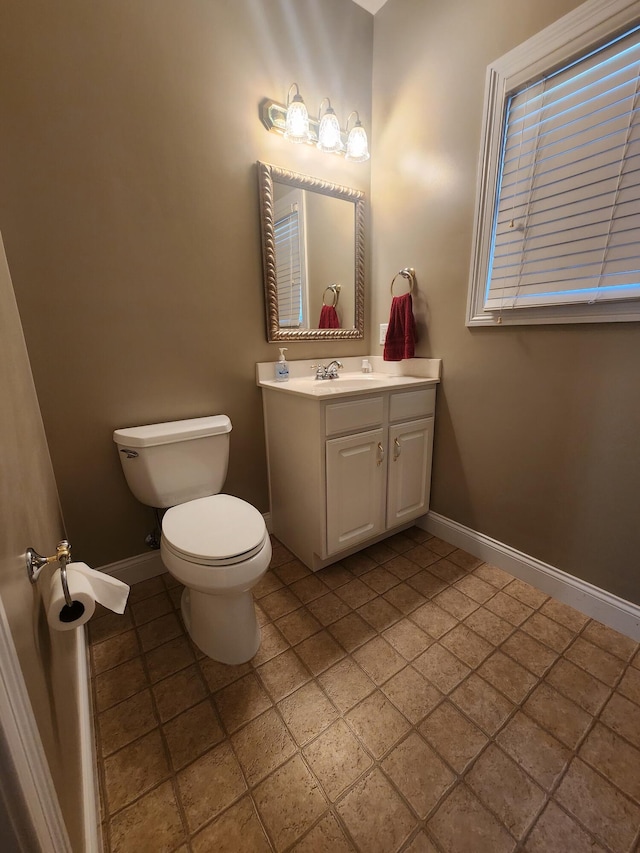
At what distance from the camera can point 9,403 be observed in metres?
0.79

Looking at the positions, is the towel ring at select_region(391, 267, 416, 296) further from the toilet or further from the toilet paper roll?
the toilet paper roll

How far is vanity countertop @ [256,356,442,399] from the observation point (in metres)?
1.53

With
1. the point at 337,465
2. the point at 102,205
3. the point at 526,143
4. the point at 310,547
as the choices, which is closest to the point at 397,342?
the point at 337,465

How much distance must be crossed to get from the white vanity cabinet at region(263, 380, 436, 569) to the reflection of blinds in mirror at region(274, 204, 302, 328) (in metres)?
0.42

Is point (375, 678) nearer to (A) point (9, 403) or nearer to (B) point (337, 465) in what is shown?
(B) point (337, 465)

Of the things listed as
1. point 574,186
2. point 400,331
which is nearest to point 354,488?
point 400,331

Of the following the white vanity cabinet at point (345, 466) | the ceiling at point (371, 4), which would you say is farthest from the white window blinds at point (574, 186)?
the ceiling at point (371, 4)

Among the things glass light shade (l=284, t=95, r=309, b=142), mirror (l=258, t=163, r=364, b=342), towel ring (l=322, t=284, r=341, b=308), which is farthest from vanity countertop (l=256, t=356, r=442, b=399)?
glass light shade (l=284, t=95, r=309, b=142)

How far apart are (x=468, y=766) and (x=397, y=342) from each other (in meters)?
1.63

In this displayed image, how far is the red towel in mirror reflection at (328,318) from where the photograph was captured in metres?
1.95

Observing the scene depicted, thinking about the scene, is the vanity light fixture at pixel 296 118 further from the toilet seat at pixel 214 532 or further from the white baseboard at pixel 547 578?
the white baseboard at pixel 547 578

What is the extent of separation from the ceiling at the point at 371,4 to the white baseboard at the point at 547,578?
2.59 meters

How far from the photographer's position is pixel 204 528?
122cm

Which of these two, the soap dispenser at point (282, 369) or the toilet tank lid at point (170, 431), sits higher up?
the soap dispenser at point (282, 369)
